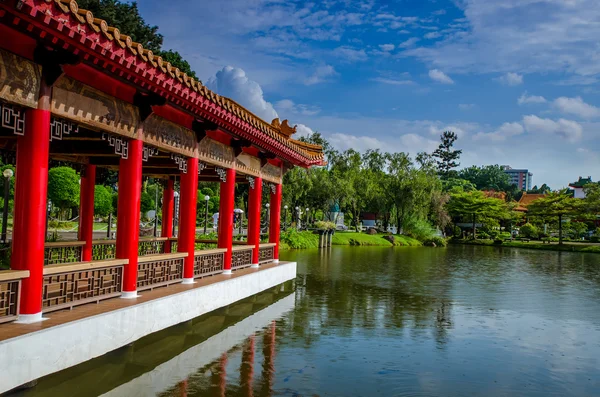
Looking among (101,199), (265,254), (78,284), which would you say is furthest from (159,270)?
(101,199)

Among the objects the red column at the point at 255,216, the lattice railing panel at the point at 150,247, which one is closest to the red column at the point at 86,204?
the lattice railing panel at the point at 150,247

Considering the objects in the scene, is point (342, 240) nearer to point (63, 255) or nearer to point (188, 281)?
point (63, 255)

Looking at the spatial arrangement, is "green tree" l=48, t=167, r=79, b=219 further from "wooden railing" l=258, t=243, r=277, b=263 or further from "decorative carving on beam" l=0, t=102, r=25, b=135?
"decorative carving on beam" l=0, t=102, r=25, b=135

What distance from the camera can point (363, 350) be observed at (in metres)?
7.76

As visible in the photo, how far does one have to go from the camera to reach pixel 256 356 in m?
7.15

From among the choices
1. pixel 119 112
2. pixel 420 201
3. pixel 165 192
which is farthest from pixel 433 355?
pixel 420 201

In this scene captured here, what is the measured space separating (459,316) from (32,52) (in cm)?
920

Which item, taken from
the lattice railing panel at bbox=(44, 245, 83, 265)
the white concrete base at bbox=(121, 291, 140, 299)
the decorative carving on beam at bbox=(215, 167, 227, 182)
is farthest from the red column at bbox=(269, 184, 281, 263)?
the white concrete base at bbox=(121, 291, 140, 299)

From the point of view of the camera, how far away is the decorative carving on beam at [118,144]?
6887mm

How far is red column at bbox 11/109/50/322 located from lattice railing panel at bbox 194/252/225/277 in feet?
14.4

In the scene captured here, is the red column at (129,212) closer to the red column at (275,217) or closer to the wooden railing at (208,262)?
the wooden railing at (208,262)

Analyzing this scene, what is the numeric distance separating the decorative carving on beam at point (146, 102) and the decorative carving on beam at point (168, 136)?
20cm

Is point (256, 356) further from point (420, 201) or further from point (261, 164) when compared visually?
point (420, 201)

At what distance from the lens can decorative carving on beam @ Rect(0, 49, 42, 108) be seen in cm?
499
